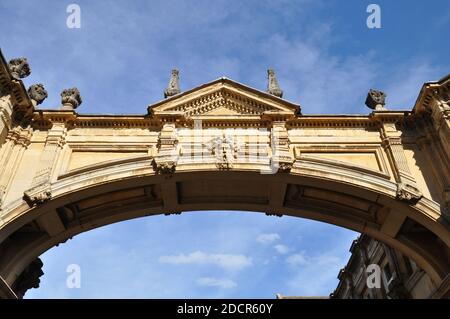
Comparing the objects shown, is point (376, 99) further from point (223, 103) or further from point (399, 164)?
point (223, 103)

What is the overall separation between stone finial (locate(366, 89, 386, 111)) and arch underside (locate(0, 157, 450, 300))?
333 cm

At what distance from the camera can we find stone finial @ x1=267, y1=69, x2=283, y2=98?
16.5m

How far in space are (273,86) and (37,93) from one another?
873cm

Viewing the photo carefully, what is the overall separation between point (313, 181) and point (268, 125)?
8.44ft

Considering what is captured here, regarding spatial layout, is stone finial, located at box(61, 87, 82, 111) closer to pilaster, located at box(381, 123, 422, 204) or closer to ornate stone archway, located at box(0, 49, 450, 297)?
ornate stone archway, located at box(0, 49, 450, 297)

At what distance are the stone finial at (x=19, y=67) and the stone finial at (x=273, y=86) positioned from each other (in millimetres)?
8749

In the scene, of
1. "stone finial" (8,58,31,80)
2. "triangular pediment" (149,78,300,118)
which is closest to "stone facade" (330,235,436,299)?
"triangular pediment" (149,78,300,118)

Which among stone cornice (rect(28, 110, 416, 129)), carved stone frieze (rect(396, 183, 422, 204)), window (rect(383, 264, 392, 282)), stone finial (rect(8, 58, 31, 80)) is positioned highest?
stone finial (rect(8, 58, 31, 80))

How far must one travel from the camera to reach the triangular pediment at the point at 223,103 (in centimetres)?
1524

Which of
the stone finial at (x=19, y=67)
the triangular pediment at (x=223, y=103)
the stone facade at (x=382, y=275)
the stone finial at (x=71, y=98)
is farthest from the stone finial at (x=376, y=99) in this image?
the stone finial at (x=19, y=67)
